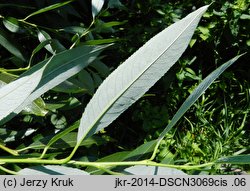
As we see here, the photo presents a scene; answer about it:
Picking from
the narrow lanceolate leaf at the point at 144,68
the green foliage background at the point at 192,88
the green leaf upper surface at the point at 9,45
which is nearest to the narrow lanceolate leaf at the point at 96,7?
the green leaf upper surface at the point at 9,45

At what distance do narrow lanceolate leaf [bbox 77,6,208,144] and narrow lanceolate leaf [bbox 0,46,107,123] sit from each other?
0.08 meters

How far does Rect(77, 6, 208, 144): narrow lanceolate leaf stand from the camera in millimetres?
582

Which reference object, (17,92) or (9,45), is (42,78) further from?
(9,45)

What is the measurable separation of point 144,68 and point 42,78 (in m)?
0.16

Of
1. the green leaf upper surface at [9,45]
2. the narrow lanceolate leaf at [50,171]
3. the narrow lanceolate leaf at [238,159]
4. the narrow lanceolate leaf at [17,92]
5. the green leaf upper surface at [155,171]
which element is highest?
the green leaf upper surface at [9,45]

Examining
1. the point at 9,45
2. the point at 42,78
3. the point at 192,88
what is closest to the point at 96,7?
the point at 9,45

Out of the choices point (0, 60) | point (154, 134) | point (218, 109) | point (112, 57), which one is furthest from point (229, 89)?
point (0, 60)

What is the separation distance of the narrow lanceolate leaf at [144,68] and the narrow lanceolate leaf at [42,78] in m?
0.08

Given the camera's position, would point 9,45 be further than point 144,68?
Yes

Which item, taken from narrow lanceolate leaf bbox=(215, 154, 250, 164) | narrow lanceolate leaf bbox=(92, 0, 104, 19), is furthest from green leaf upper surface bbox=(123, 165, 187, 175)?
narrow lanceolate leaf bbox=(92, 0, 104, 19)

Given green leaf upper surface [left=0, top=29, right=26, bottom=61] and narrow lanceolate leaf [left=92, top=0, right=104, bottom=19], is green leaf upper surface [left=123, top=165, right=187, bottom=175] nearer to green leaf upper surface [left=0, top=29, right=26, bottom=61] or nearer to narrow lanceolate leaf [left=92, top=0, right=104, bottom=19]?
narrow lanceolate leaf [left=92, top=0, right=104, bottom=19]

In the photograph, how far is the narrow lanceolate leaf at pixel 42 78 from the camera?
0.59 m

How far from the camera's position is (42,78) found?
0.66 m

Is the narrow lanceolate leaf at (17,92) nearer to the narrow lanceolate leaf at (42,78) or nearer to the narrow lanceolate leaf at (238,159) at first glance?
the narrow lanceolate leaf at (42,78)
